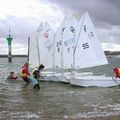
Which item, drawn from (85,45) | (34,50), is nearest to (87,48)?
(85,45)

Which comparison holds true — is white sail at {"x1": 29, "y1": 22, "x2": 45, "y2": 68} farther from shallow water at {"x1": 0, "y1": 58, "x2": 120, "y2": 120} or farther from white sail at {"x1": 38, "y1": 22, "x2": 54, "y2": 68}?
shallow water at {"x1": 0, "y1": 58, "x2": 120, "y2": 120}

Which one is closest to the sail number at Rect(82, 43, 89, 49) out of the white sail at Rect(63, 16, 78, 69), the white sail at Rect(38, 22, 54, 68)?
the white sail at Rect(63, 16, 78, 69)

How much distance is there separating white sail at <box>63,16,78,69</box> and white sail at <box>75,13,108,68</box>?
1318 millimetres

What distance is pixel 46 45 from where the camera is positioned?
1246 inches

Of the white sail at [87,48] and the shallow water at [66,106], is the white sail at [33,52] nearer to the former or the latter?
the white sail at [87,48]

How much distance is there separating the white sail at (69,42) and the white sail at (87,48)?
4.32 feet

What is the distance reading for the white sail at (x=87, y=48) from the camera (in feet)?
85.2

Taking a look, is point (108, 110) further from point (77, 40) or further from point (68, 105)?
point (77, 40)

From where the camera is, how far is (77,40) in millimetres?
26297

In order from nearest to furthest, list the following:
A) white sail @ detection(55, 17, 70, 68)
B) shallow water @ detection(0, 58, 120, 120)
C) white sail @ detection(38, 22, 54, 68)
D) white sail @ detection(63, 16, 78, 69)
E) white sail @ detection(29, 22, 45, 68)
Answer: shallow water @ detection(0, 58, 120, 120) < white sail @ detection(63, 16, 78, 69) < white sail @ detection(55, 17, 70, 68) < white sail @ detection(38, 22, 54, 68) < white sail @ detection(29, 22, 45, 68)

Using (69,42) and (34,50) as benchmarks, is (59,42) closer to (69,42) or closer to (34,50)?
(69,42)

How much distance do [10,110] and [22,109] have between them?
0.55 metres

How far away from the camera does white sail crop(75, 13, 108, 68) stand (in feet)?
85.2

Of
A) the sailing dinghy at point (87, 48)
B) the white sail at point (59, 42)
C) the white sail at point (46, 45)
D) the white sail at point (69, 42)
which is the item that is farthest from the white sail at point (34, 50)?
the sailing dinghy at point (87, 48)
